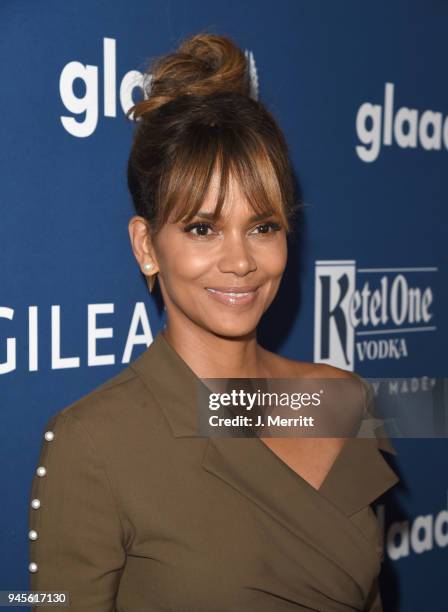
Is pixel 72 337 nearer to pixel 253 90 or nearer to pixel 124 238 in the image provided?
pixel 124 238

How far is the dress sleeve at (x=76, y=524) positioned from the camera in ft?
3.64

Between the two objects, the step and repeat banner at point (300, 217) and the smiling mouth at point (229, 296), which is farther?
the step and repeat banner at point (300, 217)

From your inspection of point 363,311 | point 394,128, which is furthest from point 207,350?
point 394,128

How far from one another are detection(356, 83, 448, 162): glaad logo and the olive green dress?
901mm

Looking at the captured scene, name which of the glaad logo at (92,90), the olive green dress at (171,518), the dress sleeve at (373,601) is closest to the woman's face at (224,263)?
the olive green dress at (171,518)

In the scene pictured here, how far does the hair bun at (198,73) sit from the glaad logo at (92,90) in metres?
0.09

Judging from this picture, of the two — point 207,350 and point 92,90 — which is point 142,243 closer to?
point 207,350

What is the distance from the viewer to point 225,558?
3.77 ft

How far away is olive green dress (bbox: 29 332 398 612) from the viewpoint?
3.66ft

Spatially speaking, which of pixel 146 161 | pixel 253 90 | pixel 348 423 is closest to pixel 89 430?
pixel 146 161

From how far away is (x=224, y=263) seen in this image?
1.18 meters

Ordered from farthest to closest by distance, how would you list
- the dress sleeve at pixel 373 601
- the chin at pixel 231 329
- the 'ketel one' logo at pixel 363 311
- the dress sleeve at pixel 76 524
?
the 'ketel one' logo at pixel 363 311, the dress sleeve at pixel 373 601, the chin at pixel 231 329, the dress sleeve at pixel 76 524

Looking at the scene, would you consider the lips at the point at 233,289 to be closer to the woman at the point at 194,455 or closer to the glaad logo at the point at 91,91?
the woman at the point at 194,455

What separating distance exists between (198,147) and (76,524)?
56cm
